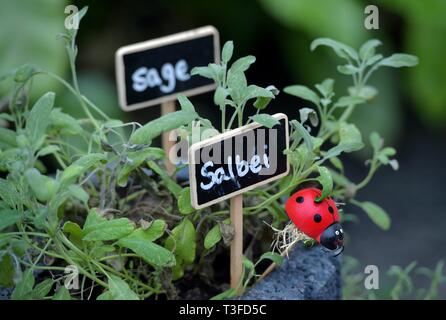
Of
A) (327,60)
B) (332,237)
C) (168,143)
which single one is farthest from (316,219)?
(327,60)

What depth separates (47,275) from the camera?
1047mm

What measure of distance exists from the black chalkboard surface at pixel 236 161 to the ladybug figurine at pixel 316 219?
5 cm

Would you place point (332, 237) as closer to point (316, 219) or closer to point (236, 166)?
point (316, 219)

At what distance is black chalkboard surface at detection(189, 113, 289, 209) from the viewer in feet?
2.91

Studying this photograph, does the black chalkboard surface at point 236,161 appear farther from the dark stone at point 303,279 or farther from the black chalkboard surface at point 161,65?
the black chalkboard surface at point 161,65

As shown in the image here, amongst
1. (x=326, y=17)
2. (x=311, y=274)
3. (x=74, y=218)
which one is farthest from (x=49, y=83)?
(x=311, y=274)

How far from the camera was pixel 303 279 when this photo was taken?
102 cm

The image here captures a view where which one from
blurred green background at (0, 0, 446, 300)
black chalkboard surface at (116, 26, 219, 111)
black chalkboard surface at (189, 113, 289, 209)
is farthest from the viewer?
blurred green background at (0, 0, 446, 300)

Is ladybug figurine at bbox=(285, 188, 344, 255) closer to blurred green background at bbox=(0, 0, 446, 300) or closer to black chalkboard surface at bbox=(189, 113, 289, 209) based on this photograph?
black chalkboard surface at bbox=(189, 113, 289, 209)

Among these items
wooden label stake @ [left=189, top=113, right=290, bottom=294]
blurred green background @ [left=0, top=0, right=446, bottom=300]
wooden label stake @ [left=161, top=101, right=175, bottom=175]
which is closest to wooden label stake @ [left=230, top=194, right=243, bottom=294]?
wooden label stake @ [left=189, top=113, right=290, bottom=294]

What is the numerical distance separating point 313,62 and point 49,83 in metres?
0.74

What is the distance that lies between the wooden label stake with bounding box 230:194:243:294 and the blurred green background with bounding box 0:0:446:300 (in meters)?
1.02

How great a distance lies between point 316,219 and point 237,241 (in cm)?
10
